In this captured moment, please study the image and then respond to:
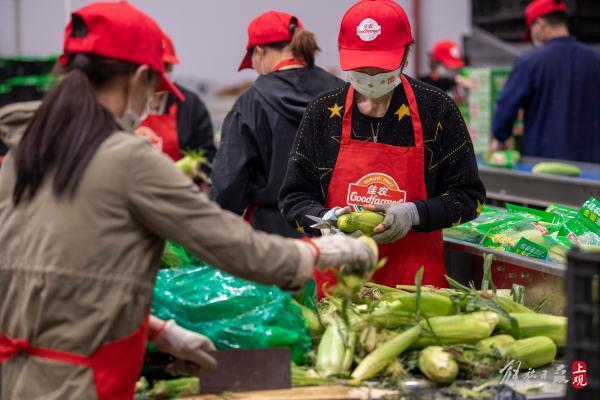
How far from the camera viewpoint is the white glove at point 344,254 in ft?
8.46

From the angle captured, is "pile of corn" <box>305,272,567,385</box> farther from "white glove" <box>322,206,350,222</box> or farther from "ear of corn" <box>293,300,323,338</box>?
"white glove" <box>322,206,350,222</box>

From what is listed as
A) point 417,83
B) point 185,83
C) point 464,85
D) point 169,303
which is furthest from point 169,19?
point 169,303

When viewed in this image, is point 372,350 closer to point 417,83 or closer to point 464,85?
point 417,83

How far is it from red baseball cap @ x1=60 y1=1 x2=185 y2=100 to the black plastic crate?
1116 mm

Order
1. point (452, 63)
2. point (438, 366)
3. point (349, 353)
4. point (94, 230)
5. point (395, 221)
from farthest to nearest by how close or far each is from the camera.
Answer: point (452, 63) < point (395, 221) < point (349, 353) < point (438, 366) < point (94, 230)

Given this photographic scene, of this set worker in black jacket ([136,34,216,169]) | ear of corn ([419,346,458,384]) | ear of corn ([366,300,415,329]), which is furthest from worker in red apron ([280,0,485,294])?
worker in black jacket ([136,34,216,169])

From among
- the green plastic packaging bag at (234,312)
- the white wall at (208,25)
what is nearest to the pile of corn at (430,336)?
the green plastic packaging bag at (234,312)

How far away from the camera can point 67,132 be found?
237 centimetres

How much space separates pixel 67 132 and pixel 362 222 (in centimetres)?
149

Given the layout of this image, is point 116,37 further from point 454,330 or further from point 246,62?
point 246,62

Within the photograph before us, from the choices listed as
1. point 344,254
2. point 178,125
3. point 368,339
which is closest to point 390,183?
point 368,339

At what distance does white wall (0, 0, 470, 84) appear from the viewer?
10078 mm

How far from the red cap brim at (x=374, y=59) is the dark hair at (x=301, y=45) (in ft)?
4.10

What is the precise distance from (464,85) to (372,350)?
272 inches
